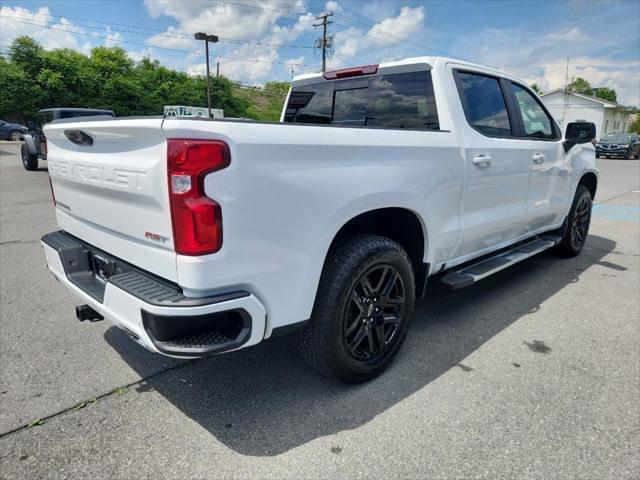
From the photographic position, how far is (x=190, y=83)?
38969 millimetres

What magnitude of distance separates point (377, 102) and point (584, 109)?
5807 centimetres

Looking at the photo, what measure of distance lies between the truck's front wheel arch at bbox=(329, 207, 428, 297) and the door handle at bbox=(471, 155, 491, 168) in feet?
2.22

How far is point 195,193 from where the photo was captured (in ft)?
6.05

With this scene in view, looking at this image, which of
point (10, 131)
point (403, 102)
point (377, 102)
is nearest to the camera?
point (403, 102)

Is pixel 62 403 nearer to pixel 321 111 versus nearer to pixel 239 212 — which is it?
pixel 239 212

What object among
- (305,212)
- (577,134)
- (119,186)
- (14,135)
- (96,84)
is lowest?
(14,135)

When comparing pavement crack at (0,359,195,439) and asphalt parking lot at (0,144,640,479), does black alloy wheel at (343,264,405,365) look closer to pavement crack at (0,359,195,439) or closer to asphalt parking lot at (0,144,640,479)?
asphalt parking lot at (0,144,640,479)

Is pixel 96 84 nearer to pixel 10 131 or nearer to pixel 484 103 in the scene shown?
pixel 10 131

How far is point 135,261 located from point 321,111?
2.36 meters

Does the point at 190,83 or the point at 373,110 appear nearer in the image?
the point at 373,110

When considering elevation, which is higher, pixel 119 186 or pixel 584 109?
pixel 584 109

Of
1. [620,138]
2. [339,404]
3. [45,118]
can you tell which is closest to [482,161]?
[339,404]

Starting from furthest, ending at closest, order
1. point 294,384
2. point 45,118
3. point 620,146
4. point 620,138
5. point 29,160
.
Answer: point 620,138 < point 620,146 < point 29,160 < point 45,118 < point 294,384

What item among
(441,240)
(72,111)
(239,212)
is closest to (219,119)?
(239,212)
